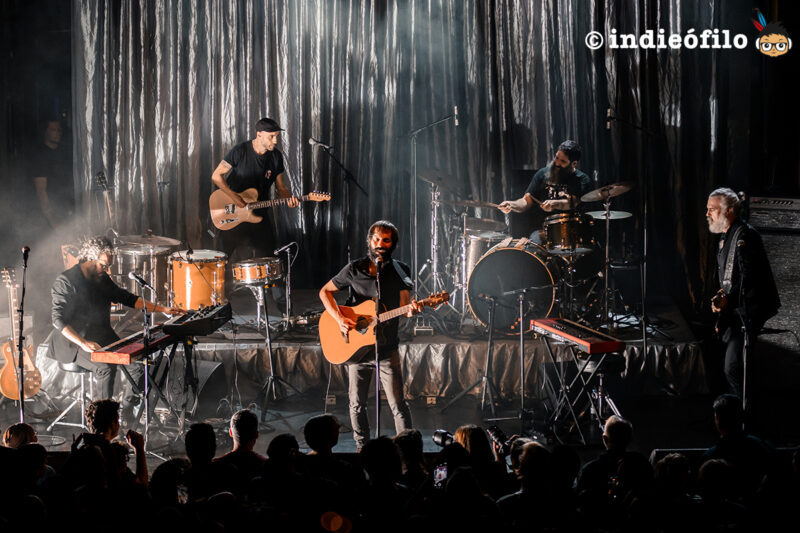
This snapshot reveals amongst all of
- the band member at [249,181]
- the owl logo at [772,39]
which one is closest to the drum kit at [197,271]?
the band member at [249,181]

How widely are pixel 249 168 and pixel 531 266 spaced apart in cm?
355

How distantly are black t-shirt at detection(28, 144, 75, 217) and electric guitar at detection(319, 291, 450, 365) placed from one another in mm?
6097

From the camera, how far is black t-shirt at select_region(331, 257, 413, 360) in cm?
636

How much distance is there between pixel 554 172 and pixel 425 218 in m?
2.05

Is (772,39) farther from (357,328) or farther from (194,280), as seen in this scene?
(194,280)

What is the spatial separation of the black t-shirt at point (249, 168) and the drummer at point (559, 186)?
9.24 ft

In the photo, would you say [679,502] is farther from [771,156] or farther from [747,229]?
[771,156]

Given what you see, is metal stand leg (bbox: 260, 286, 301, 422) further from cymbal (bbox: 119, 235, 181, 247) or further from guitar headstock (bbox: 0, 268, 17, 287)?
guitar headstock (bbox: 0, 268, 17, 287)

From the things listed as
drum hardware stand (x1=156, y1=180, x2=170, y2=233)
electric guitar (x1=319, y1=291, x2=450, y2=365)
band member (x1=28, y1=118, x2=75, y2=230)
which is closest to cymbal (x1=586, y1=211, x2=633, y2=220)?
Answer: electric guitar (x1=319, y1=291, x2=450, y2=365)

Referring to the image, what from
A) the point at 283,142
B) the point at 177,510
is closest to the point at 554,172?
the point at 283,142

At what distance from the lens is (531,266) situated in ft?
27.7

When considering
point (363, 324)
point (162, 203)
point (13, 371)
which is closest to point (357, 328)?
point (363, 324)

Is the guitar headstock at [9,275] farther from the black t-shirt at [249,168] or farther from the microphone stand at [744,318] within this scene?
the microphone stand at [744,318]

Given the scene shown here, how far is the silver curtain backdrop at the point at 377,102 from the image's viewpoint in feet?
34.4
